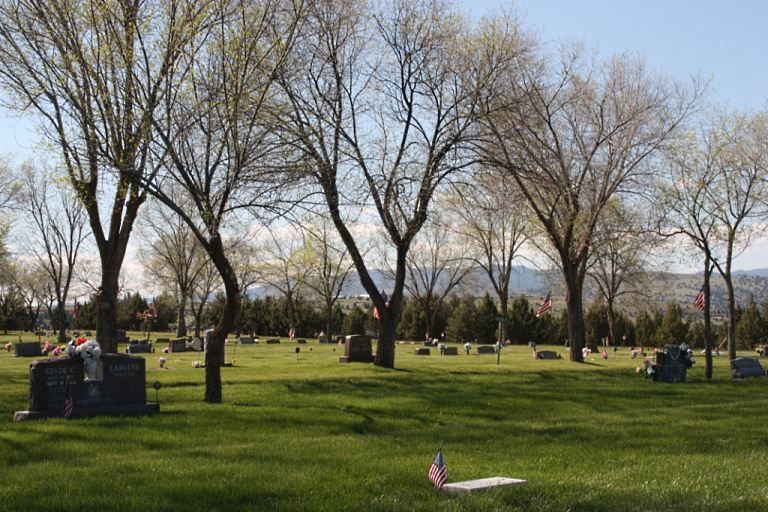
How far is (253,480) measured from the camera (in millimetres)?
8797

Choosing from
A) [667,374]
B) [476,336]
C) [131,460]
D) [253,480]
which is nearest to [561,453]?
[253,480]

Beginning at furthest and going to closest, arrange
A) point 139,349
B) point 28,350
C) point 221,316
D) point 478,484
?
point 139,349 < point 28,350 < point 221,316 < point 478,484

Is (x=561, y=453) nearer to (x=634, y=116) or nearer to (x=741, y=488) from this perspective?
(x=741, y=488)

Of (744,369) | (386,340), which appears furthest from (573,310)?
(386,340)

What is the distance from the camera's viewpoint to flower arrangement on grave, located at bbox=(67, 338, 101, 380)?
47.3ft

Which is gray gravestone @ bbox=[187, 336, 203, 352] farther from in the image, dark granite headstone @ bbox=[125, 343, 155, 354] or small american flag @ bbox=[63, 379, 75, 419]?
small american flag @ bbox=[63, 379, 75, 419]

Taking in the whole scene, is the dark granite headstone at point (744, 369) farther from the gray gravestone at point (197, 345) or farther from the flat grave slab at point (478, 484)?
the gray gravestone at point (197, 345)

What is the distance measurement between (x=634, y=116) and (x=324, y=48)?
13.9 meters

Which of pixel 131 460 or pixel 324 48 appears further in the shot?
pixel 324 48

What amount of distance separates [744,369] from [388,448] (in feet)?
Result: 65.5

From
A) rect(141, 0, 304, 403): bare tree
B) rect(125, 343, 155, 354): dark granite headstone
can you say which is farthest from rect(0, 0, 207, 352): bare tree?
rect(125, 343, 155, 354): dark granite headstone

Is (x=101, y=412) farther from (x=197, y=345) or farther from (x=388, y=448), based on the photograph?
(x=197, y=345)

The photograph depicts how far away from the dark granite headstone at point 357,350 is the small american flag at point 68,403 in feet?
54.9

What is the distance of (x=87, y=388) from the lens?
14.5 m
